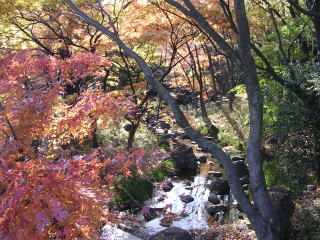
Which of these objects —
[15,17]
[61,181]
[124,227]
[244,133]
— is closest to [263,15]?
[244,133]

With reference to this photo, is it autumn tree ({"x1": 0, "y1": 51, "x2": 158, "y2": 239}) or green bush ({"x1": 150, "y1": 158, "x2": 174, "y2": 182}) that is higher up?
autumn tree ({"x1": 0, "y1": 51, "x2": 158, "y2": 239})

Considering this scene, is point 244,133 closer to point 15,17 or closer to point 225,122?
point 225,122

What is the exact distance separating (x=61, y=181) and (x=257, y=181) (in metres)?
3.02

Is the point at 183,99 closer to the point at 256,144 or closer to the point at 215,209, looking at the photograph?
the point at 215,209

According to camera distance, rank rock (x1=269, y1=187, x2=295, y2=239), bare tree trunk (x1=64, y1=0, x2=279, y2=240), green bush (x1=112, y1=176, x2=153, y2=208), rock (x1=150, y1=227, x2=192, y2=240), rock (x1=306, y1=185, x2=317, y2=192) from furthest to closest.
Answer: green bush (x1=112, y1=176, x2=153, y2=208) → rock (x1=306, y1=185, x2=317, y2=192) → rock (x1=150, y1=227, x2=192, y2=240) → rock (x1=269, y1=187, x2=295, y2=239) → bare tree trunk (x1=64, y1=0, x2=279, y2=240)

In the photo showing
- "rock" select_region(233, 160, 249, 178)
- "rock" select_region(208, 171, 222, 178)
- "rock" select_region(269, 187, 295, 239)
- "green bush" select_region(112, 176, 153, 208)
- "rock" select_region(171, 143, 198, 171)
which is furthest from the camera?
"rock" select_region(171, 143, 198, 171)

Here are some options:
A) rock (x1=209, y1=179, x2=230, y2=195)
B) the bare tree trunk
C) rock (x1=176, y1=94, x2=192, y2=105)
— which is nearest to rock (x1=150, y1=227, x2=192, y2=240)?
the bare tree trunk

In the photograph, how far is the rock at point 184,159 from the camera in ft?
41.4

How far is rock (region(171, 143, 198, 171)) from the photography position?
12.6m

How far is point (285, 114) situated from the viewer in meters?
8.14

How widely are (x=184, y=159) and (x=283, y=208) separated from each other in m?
6.29

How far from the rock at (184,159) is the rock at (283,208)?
19.5ft

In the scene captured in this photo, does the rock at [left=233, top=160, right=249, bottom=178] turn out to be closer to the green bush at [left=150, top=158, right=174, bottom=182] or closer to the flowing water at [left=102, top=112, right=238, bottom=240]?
the flowing water at [left=102, top=112, right=238, bottom=240]

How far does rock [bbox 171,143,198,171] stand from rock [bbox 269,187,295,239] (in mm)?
5938
